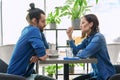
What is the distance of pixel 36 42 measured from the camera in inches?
99.2

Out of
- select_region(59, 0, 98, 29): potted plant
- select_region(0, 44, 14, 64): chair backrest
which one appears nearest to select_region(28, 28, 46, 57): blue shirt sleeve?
select_region(0, 44, 14, 64): chair backrest

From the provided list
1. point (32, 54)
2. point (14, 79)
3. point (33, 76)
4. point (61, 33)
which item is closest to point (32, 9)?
point (32, 54)

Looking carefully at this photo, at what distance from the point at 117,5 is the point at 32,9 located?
4.13m

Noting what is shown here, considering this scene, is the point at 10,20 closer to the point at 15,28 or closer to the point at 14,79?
the point at 15,28

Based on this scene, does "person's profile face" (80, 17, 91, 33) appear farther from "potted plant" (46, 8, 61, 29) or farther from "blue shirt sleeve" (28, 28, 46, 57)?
"potted plant" (46, 8, 61, 29)

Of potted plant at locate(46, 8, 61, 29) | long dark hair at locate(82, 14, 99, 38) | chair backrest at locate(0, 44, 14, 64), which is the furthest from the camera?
potted plant at locate(46, 8, 61, 29)

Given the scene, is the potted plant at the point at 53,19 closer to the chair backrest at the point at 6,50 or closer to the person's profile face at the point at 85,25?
the chair backrest at the point at 6,50

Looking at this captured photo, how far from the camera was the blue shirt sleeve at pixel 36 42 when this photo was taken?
2.52 m

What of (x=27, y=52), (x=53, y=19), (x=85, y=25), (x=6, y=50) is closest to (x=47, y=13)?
(x=53, y=19)

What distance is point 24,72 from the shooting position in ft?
8.66

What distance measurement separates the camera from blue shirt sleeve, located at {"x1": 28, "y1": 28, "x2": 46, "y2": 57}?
2.52 meters

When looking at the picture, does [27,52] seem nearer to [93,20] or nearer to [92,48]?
[92,48]

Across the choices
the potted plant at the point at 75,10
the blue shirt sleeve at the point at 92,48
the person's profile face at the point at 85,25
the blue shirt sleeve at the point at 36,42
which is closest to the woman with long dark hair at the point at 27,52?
the blue shirt sleeve at the point at 36,42

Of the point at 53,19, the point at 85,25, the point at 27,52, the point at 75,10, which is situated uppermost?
the point at 75,10
